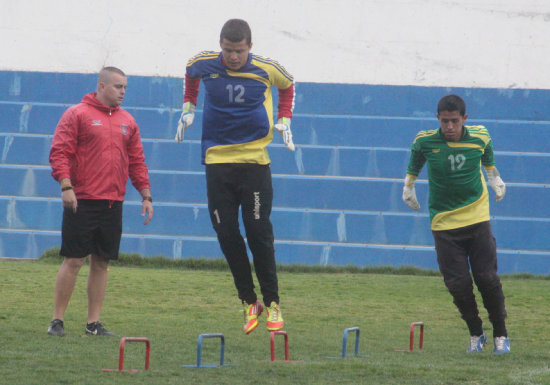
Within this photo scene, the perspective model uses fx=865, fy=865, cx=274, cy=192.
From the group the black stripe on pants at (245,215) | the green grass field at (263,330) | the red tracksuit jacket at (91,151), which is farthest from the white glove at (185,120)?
the green grass field at (263,330)

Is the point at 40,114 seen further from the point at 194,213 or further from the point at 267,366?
the point at 267,366

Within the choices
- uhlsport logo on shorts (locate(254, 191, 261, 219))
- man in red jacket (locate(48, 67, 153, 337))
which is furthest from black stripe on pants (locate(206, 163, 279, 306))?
man in red jacket (locate(48, 67, 153, 337))

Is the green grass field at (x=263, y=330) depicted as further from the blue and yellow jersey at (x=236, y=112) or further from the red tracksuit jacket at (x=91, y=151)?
the blue and yellow jersey at (x=236, y=112)

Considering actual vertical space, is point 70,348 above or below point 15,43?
below

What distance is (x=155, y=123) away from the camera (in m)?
14.1

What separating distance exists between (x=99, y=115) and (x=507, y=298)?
5.29 meters

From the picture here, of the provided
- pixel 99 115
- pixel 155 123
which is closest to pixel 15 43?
pixel 155 123

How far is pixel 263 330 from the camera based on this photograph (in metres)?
6.95

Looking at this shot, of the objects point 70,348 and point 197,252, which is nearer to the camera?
point 70,348

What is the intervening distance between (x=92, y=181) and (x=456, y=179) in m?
2.58

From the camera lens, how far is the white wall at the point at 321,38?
48.2 ft

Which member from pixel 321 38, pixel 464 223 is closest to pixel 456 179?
pixel 464 223

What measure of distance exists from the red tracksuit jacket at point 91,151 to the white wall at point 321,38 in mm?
8686

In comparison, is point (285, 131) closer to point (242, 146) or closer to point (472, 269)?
point (242, 146)
